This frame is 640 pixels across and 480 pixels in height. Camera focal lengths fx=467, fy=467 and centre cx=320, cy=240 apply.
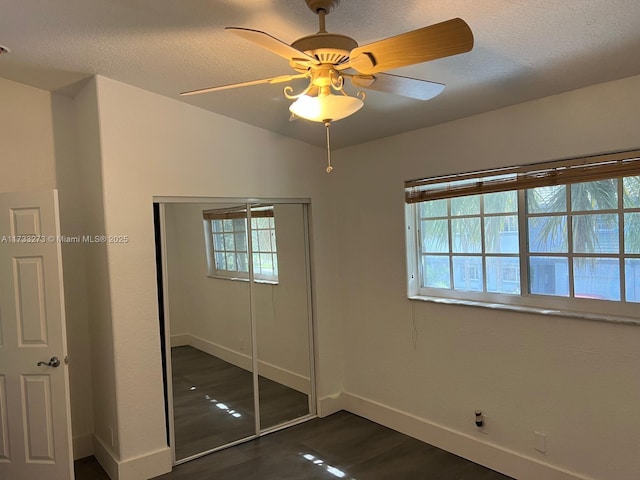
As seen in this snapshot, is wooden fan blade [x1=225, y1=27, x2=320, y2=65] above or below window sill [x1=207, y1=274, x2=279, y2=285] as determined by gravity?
above

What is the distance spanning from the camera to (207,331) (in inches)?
140

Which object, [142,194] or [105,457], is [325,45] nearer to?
[142,194]

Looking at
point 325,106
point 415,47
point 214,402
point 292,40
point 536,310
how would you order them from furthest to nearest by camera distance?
1. point 214,402
2. point 536,310
3. point 292,40
4. point 325,106
5. point 415,47

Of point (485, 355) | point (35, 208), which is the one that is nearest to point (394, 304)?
point (485, 355)

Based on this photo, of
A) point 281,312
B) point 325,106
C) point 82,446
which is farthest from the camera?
point 281,312

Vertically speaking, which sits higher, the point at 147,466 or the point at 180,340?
the point at 180,340

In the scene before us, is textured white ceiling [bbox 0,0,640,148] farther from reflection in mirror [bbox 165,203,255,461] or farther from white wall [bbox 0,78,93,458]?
reflection in mirror [bbox 165,203,255,461]

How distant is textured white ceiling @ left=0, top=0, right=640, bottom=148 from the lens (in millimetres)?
1950

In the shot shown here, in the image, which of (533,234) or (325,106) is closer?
(325,106)

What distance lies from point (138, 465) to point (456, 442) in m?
2.18

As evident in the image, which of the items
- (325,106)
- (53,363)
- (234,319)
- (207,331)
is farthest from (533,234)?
(53,363)

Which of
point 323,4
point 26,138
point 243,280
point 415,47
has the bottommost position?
point 243,280

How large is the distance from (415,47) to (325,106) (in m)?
0.39

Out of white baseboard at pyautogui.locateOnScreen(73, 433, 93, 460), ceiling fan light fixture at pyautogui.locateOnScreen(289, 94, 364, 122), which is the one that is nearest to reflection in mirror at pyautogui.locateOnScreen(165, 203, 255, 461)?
white baseboard at pyautogui.locateOnScreen(73, 433, 93, 460)
